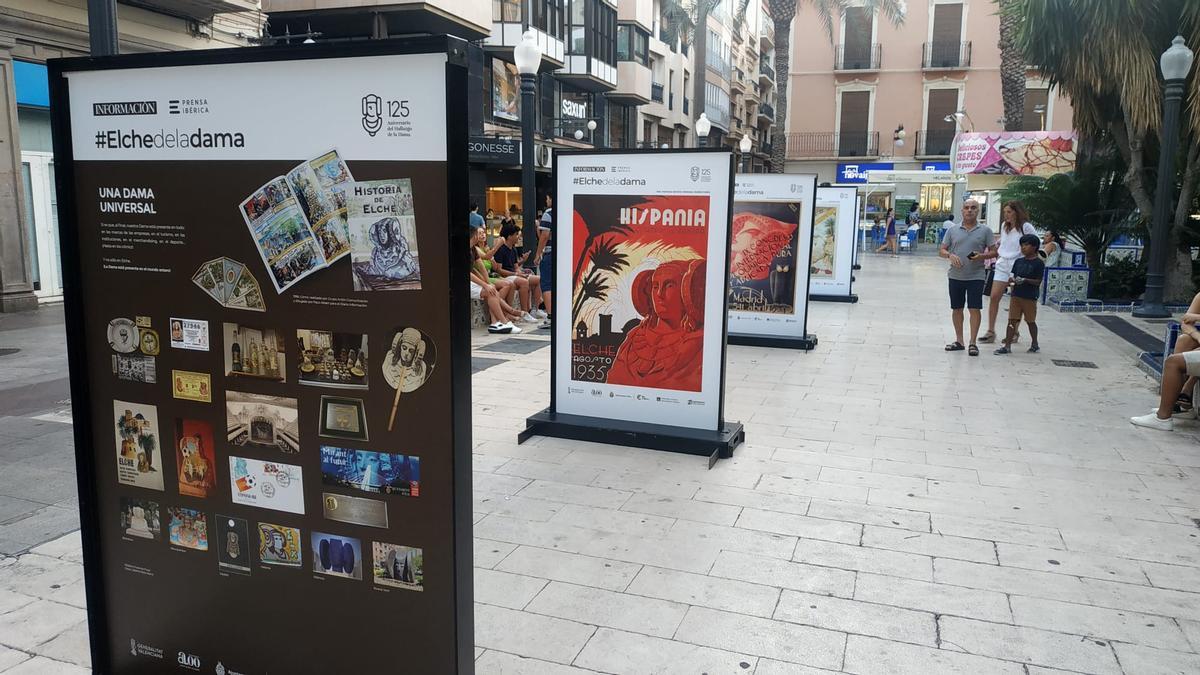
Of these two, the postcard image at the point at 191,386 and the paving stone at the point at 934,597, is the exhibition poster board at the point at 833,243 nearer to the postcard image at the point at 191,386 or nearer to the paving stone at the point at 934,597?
the paving stone at the point at 934,597

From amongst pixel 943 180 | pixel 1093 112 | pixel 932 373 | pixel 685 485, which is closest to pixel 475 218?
pixel 932 373

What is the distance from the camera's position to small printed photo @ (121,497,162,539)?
2479 millimetres

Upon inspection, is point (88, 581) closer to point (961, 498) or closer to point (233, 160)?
point (233, 160)

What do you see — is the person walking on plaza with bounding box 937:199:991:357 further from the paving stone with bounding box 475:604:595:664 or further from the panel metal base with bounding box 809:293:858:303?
the paving stone with bounding box 475:604:595:664

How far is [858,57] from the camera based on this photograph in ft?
152

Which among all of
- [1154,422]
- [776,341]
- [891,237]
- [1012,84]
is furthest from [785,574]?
[891,237]

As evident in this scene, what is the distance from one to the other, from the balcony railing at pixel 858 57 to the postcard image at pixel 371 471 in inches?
1923

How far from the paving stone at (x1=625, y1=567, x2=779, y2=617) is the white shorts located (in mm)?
7898

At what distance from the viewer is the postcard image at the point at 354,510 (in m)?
2.21

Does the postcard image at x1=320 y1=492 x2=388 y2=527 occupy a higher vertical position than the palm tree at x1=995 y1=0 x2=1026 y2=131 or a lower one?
lower

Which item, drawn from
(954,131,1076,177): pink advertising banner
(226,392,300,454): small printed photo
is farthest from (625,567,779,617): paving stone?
(954,131,1076,177): pink advertising banner

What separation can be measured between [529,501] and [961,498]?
2541 mm

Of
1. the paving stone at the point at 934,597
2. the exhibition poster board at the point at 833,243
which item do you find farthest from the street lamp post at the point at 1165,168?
the paving stone at the point at 934,597

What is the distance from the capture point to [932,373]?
8812 mm
